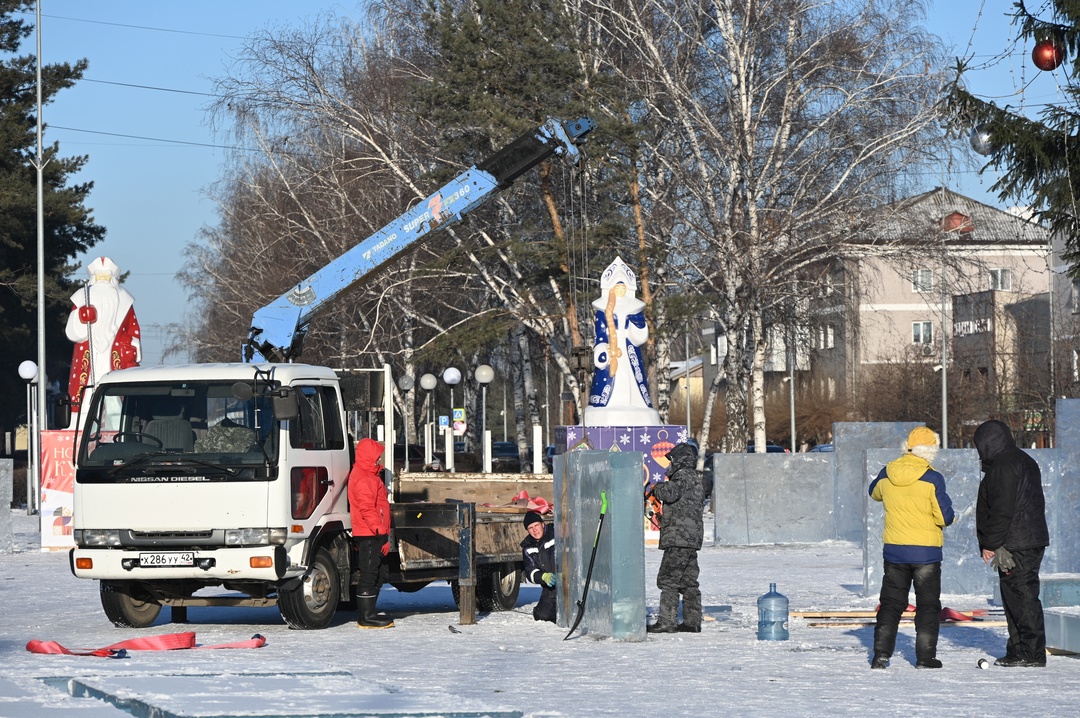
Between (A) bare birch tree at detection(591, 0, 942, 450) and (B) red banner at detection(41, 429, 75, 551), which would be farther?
(A) bare birch tree at detection(591, 0, 942, 450)

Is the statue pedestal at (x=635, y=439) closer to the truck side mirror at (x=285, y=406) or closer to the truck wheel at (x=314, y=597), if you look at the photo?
the truck wheel at (x=314, y=597)

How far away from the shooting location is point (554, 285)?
124 ft

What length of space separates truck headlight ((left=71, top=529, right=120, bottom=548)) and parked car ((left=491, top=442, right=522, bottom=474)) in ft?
91.5

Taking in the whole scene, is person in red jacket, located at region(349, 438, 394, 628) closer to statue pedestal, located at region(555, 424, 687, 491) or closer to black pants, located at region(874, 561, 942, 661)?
black pants, located at region(874, 561, 942, 661)

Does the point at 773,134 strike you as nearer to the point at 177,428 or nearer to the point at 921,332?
the point at 177,428

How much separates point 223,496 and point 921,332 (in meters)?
70.8

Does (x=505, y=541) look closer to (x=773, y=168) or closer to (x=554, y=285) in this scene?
(x=773, y=168)

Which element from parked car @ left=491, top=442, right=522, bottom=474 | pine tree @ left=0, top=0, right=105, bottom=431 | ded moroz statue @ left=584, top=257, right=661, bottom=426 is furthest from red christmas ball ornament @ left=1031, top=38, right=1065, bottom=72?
pine tree @ left=0, top=0, right=105, bottom=431

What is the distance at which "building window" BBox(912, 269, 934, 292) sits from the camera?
106ft

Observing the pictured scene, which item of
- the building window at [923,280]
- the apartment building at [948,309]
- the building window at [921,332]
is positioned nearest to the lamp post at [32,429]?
the apartment building at [948,309]

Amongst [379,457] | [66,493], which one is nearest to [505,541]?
[379,457]

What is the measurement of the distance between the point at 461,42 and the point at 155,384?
71.5 feet

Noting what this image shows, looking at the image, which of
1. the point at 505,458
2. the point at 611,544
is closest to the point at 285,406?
the point at 611,544

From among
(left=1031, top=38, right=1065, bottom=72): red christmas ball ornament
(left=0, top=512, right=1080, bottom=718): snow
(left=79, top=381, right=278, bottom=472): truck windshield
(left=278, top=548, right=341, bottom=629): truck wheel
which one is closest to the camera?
(left=0, top=512, right=1080, bottom=718): snow
